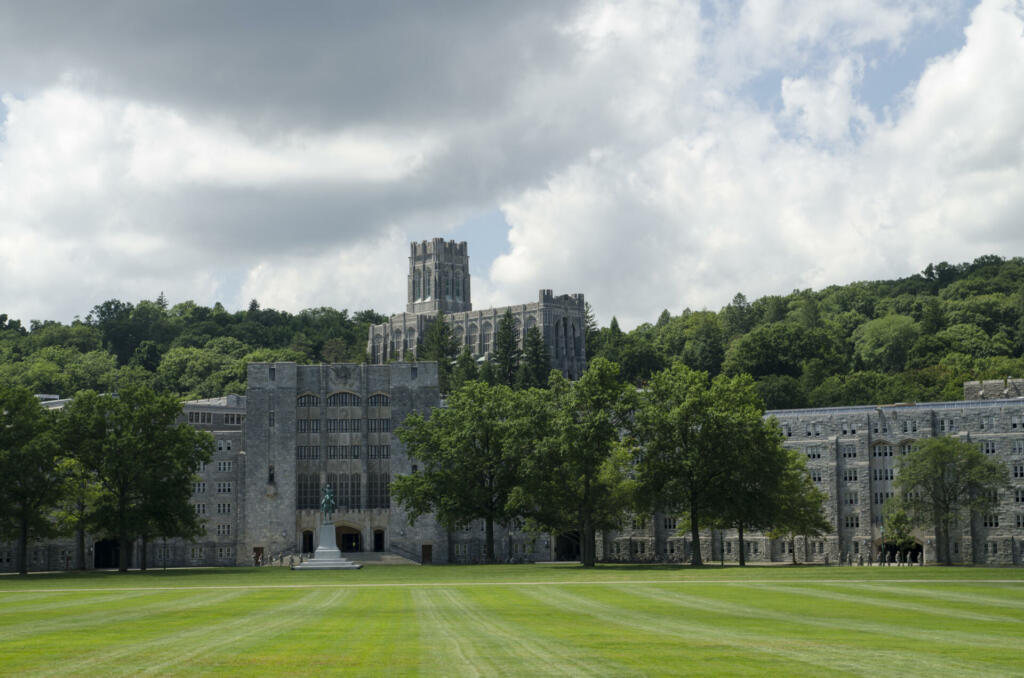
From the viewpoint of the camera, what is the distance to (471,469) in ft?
359

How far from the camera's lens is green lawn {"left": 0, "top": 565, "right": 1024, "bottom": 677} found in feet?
89.1

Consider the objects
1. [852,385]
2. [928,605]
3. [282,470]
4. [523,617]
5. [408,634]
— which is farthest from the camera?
[852,385]

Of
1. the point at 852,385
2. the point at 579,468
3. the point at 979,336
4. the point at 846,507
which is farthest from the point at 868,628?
the point at 979,336

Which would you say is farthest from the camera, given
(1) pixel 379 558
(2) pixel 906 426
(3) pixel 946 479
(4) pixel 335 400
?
(4) pixel 335 400

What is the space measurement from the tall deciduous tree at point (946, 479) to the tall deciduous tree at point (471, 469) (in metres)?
35.0

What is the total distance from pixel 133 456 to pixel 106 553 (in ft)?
107

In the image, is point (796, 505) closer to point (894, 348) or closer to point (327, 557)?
point (327, 557)

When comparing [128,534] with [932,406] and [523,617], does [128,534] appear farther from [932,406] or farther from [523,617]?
[932,406]

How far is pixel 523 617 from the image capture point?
41625 mm

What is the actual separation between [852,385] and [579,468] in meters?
84.3

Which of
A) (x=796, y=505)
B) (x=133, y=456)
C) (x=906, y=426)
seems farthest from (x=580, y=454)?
(x=906, y=426)

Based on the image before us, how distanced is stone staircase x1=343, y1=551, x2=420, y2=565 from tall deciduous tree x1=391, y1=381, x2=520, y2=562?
923 cm

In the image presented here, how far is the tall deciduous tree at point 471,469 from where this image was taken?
10825 cm

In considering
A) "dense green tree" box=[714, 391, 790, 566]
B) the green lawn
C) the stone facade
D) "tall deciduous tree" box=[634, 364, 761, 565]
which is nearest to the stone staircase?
the stone facade
